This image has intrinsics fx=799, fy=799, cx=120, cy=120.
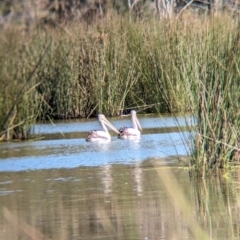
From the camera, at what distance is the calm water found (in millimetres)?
4738

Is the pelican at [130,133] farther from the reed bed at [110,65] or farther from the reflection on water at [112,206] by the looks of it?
the reflection on water at [112,206]

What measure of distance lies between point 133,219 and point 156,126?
6.09 meters

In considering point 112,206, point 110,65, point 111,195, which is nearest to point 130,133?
point 110,65

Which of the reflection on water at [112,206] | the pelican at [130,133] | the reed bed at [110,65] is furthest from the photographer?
the reed bed at [110,65]

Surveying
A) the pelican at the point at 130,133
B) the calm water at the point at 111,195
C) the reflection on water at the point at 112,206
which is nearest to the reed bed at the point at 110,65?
the pelican at the point at 130,133

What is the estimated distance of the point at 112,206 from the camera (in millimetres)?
5516

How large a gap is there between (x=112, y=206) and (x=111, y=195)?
1.44ft

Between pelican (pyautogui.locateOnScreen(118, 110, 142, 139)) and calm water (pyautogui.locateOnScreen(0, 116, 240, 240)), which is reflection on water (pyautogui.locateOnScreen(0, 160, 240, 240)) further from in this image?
pelican (pyautogui.locateOnScreen(118, 110, 142, 139))

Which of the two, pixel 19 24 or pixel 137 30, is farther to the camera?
pixel 137 30

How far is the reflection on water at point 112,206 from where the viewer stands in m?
4.69

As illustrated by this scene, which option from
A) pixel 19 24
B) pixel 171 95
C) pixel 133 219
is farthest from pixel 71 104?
pixel 19 24

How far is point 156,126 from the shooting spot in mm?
11031

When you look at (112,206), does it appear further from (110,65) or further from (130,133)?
(110,65)

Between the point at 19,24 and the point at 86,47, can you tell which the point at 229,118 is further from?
the point at 86,47
